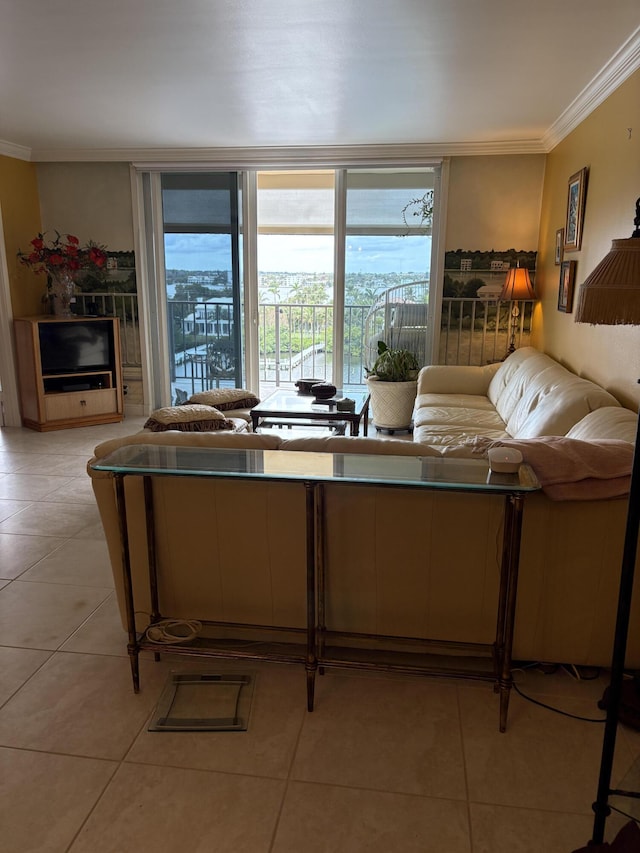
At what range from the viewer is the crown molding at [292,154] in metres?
5.03

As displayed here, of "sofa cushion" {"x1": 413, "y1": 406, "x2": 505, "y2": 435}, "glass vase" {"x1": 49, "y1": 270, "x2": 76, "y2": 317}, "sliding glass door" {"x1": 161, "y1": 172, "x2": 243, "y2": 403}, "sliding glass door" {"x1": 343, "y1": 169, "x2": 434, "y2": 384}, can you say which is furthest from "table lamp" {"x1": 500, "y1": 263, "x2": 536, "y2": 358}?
"glass vase" {"x1": 49, "y1": 270, "x2": 76, "y2": 317}

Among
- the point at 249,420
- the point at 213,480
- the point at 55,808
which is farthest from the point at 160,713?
the point at 249,420

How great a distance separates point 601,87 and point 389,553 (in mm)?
3012

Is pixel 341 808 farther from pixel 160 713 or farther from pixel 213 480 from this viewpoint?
pixel 213 480

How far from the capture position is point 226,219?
573 centimetres

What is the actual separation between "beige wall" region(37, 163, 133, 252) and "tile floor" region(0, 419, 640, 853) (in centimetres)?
435

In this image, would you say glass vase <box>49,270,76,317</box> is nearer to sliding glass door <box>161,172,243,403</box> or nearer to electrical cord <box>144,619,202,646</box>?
sliding glass door <box>161,172,243,403</box>

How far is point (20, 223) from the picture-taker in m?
5.56

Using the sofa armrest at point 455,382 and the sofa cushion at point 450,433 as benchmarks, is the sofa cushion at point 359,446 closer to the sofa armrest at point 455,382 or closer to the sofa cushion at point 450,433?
the sofa cushion at point 450,433

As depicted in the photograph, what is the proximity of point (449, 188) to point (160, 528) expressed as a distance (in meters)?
4.21

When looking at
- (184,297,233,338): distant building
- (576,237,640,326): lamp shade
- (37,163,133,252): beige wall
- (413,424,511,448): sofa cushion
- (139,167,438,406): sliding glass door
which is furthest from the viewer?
(184,297,233,338): distant building

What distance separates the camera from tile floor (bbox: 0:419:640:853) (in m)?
1.51

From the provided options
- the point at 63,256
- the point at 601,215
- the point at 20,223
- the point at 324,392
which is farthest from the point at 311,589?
the point at 20,223

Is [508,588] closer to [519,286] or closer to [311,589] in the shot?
[311,589]
